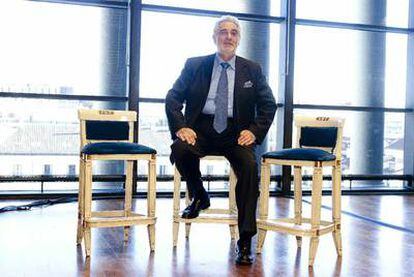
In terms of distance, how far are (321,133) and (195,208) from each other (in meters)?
0.90

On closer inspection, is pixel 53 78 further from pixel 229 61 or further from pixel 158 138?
pixel 229 61

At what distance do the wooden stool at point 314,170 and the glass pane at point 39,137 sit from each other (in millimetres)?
2736

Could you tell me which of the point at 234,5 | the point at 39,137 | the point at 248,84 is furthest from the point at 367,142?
the point at 39,137

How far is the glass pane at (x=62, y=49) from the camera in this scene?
503 centimetres

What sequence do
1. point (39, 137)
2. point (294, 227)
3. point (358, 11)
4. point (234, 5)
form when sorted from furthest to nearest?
point (358, 11) → point (234, 5) → point (39, 137) → point (294, 227)

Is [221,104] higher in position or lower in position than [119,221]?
higher

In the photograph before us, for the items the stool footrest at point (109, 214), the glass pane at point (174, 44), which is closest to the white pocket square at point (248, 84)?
the stool footrest at point (109, 214)

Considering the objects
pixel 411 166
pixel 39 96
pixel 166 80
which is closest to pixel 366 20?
pixel 411 166

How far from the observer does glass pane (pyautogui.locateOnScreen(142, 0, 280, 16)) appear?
550cm

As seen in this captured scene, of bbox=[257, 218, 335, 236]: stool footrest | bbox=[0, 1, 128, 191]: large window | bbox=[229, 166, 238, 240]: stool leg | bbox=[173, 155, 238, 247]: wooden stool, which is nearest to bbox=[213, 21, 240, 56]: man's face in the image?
bbox=[173, 155, 238, 247]: wooden stool

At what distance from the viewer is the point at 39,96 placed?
16.5 ft

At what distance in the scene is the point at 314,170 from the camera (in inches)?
112

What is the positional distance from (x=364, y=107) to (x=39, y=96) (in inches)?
146

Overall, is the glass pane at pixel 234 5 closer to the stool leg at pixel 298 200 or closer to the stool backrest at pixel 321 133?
the stool backrest at pixel 321 133
